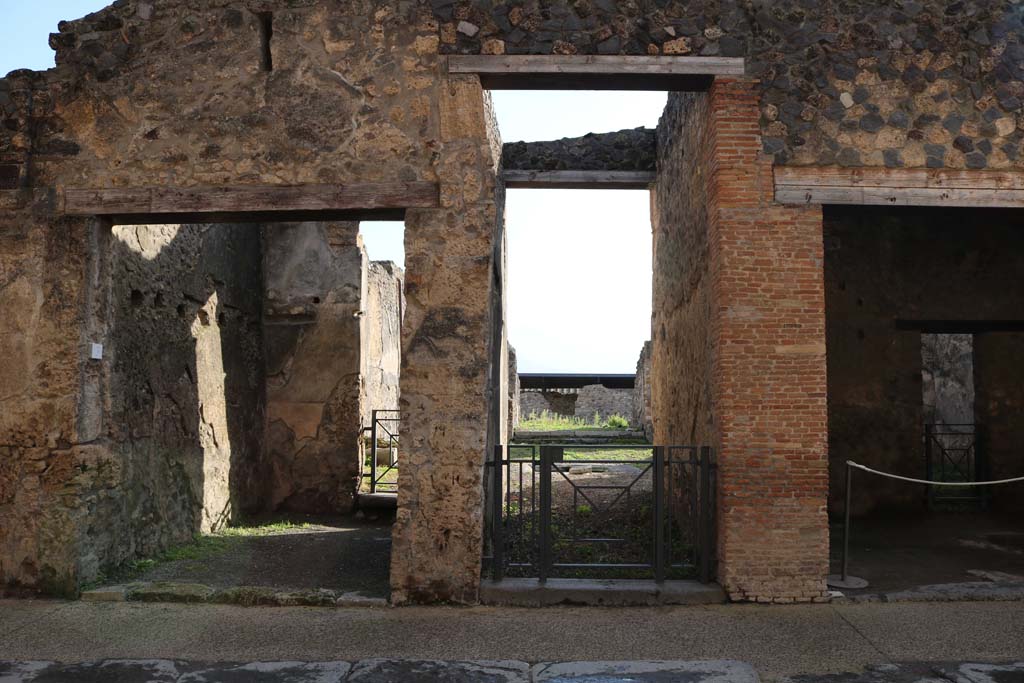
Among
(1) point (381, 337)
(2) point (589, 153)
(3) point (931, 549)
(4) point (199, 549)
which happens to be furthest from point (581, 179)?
(4) point (199, 549)

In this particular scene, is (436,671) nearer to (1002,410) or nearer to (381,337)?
(381,337)

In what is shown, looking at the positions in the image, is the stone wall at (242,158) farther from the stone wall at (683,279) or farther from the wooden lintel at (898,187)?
the wooden lintel at (898,187)

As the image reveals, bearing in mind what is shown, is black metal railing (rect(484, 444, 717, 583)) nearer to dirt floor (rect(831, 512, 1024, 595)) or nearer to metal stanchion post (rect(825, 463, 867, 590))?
metal stanchion post (rect(825, 463, 867, 590))

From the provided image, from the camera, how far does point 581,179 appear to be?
10414mm

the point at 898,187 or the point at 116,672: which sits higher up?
the point at 898,187

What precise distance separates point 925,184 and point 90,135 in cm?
643

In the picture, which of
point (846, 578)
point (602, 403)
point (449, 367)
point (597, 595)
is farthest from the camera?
point (602, 403)

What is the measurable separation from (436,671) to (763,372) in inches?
122

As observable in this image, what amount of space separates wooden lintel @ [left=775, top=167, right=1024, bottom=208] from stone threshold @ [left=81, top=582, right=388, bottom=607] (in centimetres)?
435

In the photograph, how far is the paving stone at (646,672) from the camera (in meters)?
4.20

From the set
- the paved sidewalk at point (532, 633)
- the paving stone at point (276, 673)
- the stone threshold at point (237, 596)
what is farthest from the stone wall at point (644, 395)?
the paving stone at point (276, 673)

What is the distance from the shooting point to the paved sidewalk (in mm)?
4605

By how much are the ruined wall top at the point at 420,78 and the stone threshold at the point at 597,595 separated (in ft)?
10.4

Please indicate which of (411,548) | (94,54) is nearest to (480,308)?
(411,548)
